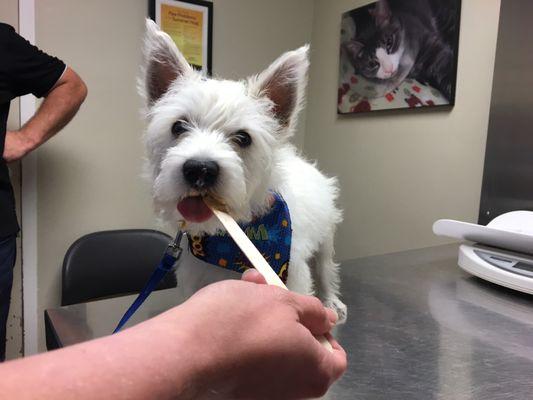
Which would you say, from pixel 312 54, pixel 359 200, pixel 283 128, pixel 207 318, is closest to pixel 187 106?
pixel 283 128

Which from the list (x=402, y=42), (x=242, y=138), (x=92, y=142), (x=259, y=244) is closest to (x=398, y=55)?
(x=402, y=42)

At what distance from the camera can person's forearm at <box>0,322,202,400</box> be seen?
337 millimetres

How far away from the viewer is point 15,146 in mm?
1666

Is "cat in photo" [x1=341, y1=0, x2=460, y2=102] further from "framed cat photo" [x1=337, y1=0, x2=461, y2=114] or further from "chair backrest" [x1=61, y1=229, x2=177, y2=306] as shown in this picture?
"chair backrest" [x1=61, y1=229, x2=177, y2=306]

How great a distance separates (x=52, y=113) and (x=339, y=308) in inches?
54.9

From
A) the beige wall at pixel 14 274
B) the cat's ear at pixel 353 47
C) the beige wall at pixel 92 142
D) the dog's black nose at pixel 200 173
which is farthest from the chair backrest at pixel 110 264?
the cat's ear at pixel 353 47

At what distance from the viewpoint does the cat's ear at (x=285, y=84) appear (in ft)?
3.55

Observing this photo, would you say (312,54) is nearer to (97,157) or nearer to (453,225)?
(97,157)

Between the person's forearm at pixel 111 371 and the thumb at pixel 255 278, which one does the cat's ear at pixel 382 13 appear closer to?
the thumb at pixel 255 278

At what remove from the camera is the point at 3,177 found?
5.31ft

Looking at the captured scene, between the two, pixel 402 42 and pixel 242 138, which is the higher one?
A: pixel 402 42

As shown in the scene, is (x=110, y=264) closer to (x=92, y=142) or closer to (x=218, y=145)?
(x=92, y=142)

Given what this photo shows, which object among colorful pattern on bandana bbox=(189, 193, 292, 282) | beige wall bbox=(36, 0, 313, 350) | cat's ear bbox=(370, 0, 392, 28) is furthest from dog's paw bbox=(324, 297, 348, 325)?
cat's ear bbox=(370, 0, 392, 28)

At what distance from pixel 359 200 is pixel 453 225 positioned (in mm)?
901
